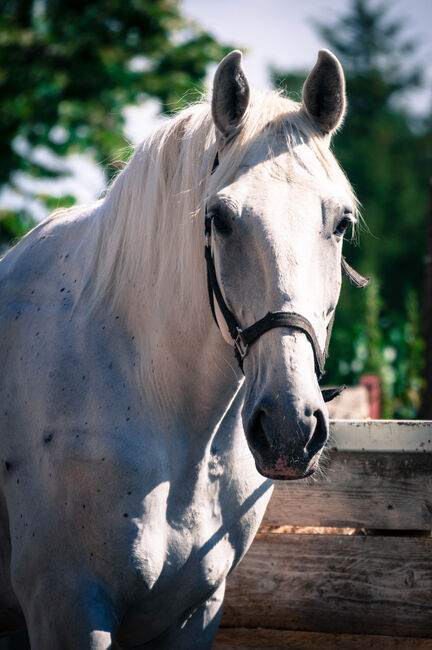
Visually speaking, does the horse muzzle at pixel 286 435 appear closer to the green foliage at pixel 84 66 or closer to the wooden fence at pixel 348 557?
the wooden fence at pixel 348 557

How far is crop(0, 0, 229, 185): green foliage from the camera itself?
1073 centimetres

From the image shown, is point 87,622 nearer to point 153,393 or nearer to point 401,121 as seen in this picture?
point 153,393

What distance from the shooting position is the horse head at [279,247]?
176 cm

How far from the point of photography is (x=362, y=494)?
2.80m

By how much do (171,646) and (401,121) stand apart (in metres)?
35.8

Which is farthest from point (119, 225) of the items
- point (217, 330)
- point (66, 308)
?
point (217, 330)

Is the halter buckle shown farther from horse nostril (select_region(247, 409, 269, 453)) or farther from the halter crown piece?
horse nostril (select_region(247, 409, 269, 453))

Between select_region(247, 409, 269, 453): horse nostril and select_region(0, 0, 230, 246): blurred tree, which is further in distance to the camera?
select_region(0, 0, 230, 246): blurred tree

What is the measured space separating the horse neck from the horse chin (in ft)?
1.35

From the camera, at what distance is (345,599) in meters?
2.79

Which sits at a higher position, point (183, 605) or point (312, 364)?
point (312, 364)

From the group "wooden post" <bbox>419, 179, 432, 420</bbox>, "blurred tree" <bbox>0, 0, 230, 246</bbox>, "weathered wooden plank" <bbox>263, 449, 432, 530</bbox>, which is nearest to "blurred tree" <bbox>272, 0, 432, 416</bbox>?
"blurred tree" <bbox>0, 0, 230, 246</bbox>

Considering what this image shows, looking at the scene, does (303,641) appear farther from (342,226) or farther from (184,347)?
(342,226)

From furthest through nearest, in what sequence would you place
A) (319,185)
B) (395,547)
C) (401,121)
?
(401,121) < (395,547) < (319,185)
